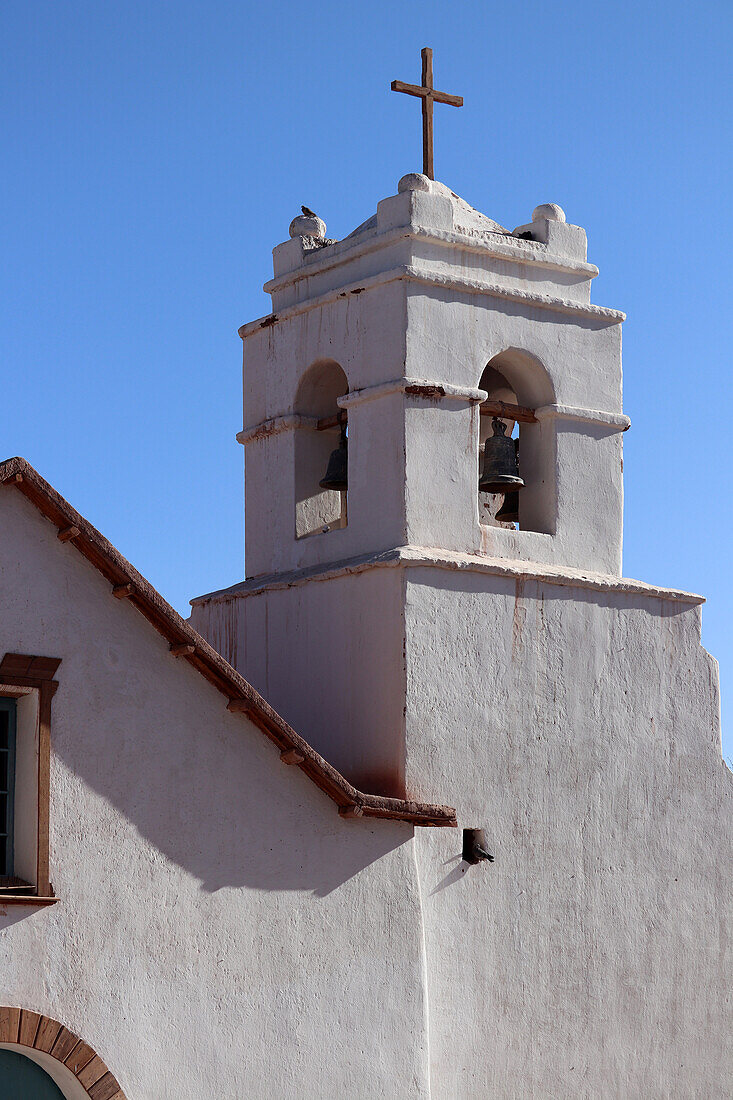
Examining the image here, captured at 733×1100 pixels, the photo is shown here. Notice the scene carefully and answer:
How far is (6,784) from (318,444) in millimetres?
4867

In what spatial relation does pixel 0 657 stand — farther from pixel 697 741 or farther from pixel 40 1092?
pixel 697 741

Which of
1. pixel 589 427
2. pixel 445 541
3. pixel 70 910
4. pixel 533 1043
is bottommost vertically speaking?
pixel 533 1043

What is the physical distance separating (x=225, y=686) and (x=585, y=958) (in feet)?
12.5

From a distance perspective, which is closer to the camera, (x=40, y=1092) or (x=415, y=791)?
(x=40, y=1092)

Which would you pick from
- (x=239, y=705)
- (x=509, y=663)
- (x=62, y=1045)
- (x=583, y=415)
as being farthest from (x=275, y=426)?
(x=62, y=1045)

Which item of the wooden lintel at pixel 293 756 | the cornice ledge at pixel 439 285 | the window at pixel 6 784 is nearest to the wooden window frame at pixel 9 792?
the window at pixel 6 784

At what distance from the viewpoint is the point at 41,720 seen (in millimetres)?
10875

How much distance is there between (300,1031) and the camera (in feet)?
38.2

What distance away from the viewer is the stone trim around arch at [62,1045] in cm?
1044

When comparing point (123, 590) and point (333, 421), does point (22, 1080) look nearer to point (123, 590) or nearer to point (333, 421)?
point (123, 590)

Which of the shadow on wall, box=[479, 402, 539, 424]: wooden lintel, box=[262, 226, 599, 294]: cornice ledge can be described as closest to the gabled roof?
the shadow on wall

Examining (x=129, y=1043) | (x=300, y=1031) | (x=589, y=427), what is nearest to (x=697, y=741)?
(x=589, y=427)

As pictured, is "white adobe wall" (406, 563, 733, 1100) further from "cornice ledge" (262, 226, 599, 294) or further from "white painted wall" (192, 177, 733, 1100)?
"cornice ledge" (262, 226, 599, 294)

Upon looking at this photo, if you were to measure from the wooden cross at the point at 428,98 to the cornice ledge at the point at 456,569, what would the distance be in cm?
345
